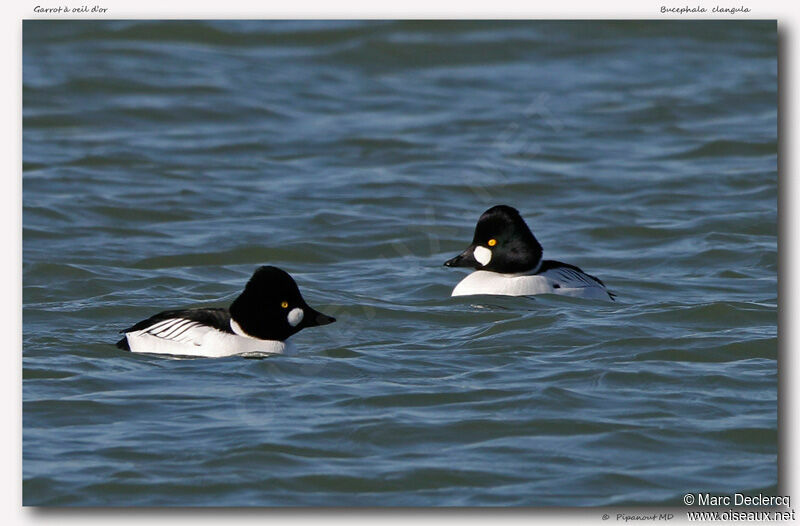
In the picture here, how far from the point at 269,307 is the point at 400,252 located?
473cm

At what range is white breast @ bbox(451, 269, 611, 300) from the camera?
1313 cm

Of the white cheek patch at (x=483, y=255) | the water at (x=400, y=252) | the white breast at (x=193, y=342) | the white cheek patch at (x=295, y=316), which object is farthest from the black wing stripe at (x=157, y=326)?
the white cheek patch at (x=483, y=255)

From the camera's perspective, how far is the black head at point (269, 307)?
10.9m

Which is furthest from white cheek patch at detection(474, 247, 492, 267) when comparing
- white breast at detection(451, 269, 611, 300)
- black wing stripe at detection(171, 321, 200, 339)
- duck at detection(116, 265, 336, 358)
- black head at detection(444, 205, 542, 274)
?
black wing stripe at detection(171, 321, 200, 339)

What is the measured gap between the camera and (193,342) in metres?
10.8

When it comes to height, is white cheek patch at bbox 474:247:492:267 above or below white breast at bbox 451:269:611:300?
above

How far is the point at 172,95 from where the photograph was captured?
20656 millimetres

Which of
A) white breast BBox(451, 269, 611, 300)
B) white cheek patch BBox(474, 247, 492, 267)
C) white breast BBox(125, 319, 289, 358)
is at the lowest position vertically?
white breast BBox(125, 319, 289, 358)

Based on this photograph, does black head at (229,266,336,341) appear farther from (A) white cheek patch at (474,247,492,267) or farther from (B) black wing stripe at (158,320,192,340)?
(A) white cheek patch at (474,247,492,267)

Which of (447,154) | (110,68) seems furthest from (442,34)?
(110,68)

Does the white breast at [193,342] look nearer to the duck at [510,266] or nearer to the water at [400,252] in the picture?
the water at [400,252]

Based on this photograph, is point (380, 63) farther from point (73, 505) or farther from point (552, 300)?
point (73, 505)

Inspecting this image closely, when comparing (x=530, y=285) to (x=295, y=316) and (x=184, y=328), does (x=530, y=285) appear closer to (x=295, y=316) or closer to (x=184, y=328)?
(x=295, y=316)

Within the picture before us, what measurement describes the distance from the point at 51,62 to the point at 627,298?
11.3 meters
